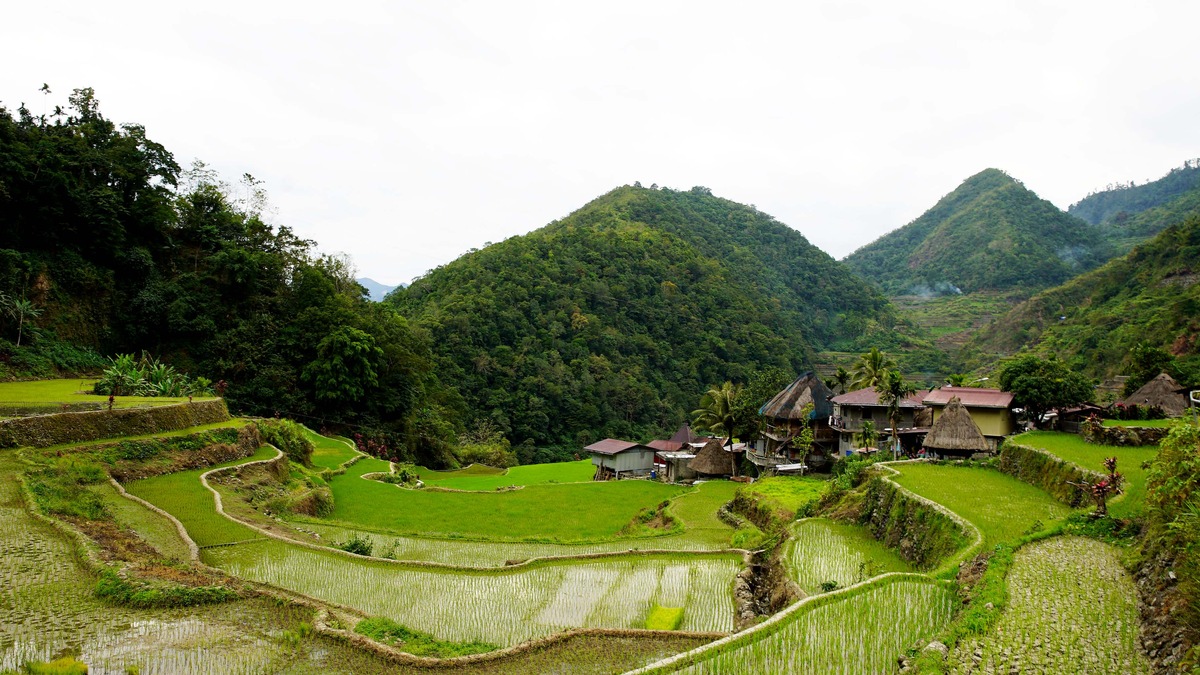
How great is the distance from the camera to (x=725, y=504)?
26.7m

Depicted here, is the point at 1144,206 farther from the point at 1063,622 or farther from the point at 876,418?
the point at 1063,622

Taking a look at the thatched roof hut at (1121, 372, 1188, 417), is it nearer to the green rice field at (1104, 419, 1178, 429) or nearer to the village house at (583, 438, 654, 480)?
the green rice field at (1104, 419, 1178, 429)

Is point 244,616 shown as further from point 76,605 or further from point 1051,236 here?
point 1051,236

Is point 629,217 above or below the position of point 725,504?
above

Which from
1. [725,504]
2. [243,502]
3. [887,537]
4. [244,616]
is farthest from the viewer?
[725,504]

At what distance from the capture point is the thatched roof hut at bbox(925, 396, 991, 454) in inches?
973

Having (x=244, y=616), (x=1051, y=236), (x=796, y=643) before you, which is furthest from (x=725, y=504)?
(x=1051, y=236)

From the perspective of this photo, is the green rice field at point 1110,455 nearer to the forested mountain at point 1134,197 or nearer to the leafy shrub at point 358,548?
the leafy shrub at point 358,548

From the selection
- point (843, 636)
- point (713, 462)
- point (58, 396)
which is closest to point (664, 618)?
point (843, 636)

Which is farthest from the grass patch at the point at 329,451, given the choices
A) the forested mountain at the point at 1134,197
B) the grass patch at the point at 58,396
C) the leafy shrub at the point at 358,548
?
the forested mountain at the point at 1134,197

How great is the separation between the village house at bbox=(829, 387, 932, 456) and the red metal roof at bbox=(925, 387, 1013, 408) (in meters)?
2.90

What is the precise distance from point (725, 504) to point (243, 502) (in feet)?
59.3

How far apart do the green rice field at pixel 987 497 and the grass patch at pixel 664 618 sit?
632cm

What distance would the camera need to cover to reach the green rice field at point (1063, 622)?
25.1ft
